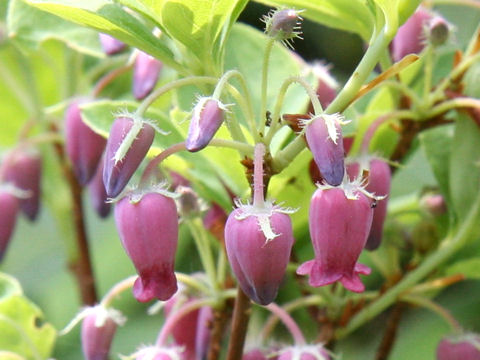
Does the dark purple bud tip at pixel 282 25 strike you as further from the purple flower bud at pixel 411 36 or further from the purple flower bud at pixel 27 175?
the purple flower bud at pixel 27 175

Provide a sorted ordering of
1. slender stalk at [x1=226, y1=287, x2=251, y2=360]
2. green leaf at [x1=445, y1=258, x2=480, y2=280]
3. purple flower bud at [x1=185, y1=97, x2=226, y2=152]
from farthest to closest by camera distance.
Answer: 1. green leaf at [x1=445, y1=258, x2=480, y2=280]
2. slender stalk at [x1=226, y1=287, x2=251, y2=360]
3. purple flower bud at [x1=185, y1=97, x2=226, y2=152]

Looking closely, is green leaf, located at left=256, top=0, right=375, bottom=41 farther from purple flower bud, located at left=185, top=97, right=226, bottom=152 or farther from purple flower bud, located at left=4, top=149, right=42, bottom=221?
purple flower bud, located at left=4, top=149, right=42, bottom=221

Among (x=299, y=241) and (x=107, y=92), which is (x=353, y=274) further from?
(x=107, y=92)

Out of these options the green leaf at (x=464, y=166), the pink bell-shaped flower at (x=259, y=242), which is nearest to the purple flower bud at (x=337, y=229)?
the pink bell-shaped flower at (x=259, y=242)

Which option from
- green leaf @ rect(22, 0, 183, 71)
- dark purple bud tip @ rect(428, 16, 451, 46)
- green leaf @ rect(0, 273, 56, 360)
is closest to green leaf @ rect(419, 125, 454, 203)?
dark purple bud tip @ rect(428, 16, 451, 46)

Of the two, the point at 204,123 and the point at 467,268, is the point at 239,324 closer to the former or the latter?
the point at 204,123
